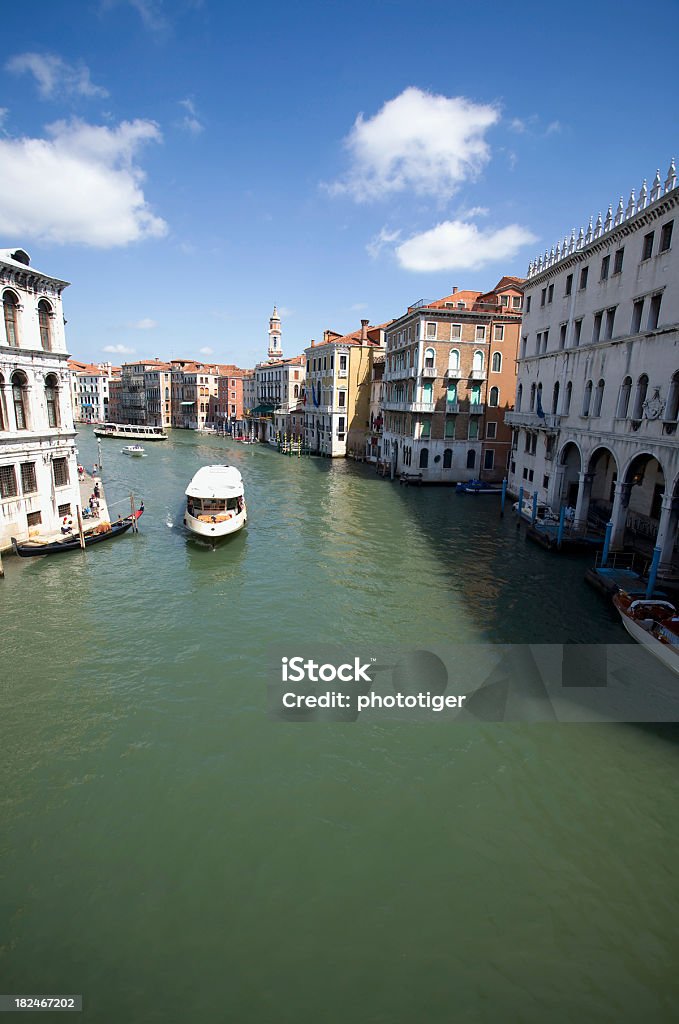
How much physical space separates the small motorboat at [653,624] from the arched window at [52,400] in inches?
826

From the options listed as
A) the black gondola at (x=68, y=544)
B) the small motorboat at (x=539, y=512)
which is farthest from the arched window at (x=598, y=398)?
the black gondola at (x=68, y=544)

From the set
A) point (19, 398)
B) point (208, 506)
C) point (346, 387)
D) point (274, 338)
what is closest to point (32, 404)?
point (19, 398)

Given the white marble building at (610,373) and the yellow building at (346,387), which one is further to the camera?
the yellow building at (346,387)

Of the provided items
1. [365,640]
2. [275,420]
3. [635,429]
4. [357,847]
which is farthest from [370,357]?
[357,847]

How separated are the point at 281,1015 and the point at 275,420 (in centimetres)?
7588

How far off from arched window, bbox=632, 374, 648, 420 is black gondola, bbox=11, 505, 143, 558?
69.1 feet

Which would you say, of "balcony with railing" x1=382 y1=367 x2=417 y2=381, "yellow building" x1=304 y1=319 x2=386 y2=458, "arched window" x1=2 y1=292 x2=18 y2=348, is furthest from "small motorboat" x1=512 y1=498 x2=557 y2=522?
"yellow building" x1=304 y1=319 x2=386 y2=458

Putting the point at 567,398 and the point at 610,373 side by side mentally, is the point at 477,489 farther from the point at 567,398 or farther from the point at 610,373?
the point at 610,373

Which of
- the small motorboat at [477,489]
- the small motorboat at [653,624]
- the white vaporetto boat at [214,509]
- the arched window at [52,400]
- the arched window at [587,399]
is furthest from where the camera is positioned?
the small motorboat at [477,489]

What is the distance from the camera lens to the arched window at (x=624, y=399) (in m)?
20.0

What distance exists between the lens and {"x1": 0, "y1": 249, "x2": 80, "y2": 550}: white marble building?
1853 cm

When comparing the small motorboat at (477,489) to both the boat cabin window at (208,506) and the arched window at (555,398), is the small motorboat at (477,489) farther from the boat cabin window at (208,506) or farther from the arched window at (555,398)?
the boat cabin window at (208,506)

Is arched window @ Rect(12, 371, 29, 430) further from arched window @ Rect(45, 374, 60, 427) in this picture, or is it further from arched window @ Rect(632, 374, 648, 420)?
A: arched window @ Rect(632, 374, 648, 420)

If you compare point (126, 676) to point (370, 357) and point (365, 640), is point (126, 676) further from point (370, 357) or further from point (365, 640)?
point (370, 357)
